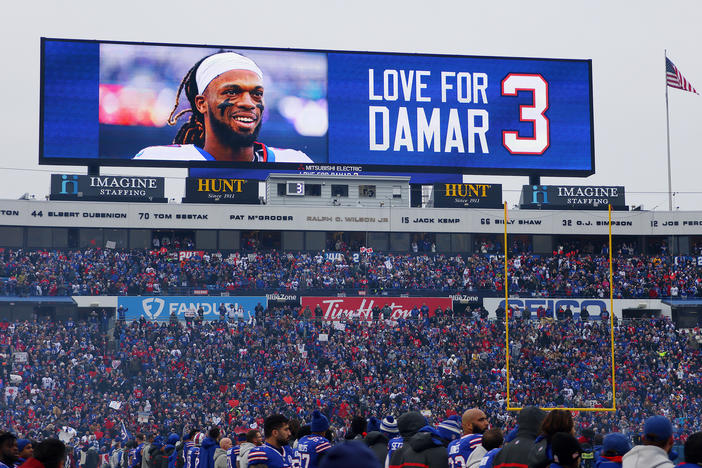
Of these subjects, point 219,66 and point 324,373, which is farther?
point 219,66

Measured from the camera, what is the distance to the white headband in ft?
131

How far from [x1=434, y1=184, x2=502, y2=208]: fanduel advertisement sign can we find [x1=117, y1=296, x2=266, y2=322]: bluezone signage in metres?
9.63

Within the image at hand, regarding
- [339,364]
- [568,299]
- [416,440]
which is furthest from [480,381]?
[416,440]

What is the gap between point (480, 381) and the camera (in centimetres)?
3148

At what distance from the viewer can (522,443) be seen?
21.6ft

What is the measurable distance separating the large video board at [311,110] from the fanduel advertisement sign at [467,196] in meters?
1.55

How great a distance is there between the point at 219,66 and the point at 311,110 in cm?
426

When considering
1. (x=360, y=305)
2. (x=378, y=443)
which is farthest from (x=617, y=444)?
(x=360, y=305)

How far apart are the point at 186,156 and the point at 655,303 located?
20.5 metres

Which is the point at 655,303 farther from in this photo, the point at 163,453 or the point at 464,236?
the point at 163,453

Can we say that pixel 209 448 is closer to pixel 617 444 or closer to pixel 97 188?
pixel 617 444

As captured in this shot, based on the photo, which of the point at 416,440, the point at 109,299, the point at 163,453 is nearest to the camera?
the point at 416,440

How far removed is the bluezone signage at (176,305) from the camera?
37031 millimetres

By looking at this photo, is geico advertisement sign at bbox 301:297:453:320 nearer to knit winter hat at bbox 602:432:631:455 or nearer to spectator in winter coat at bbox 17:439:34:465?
spectator in winter coat at bbox 17:439:34:465
